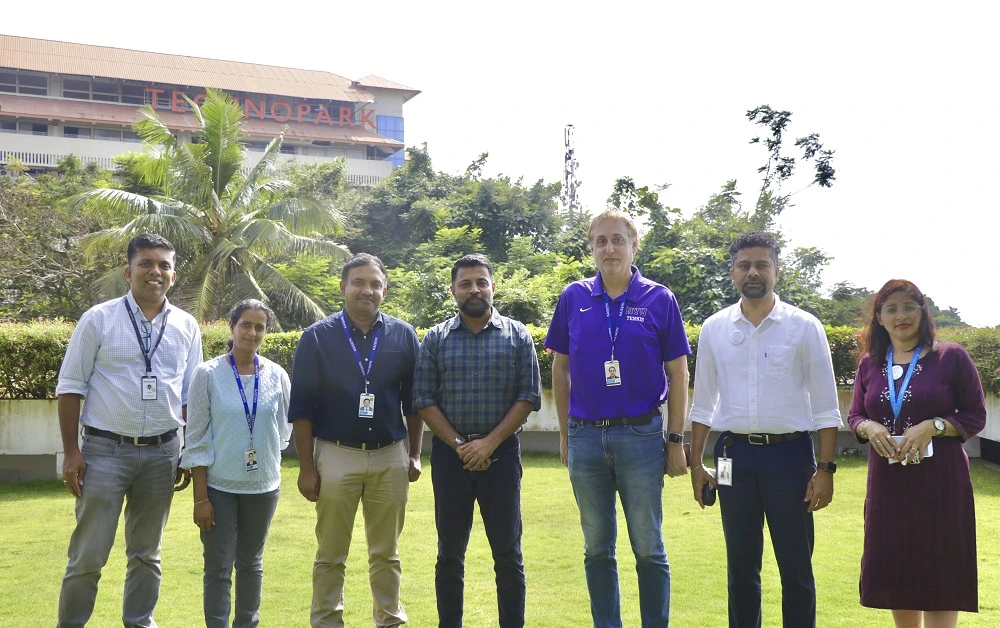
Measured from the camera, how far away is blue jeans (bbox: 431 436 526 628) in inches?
163

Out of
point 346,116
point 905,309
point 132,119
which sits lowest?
point 905,309

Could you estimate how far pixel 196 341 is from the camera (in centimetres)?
468

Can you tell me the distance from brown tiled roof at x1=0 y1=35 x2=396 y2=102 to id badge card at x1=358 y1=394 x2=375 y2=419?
43.2 metres

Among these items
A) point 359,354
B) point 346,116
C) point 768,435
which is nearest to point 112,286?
point 359,354

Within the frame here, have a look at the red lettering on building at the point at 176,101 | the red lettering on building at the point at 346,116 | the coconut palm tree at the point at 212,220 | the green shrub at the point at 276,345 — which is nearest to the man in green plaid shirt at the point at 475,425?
the green shrub at the point at 276,345

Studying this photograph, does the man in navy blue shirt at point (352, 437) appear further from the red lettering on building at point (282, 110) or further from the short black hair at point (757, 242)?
the red lettering on building at point (282, 110)

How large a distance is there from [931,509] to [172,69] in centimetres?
4687

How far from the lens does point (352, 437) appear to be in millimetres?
4277

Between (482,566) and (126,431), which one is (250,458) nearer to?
(126,431)

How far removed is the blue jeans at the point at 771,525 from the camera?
12.7ft

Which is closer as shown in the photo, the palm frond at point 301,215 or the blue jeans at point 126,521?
the blue jeans at point 126,521

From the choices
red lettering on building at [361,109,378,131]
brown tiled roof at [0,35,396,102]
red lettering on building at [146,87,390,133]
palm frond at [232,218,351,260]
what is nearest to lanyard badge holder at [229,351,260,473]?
palm frond at [232,218,351,260]

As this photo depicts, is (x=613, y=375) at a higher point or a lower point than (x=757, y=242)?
lower

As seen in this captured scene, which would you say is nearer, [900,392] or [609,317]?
[900,392]
